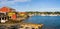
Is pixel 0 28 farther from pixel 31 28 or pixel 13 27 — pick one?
pixel 31 28

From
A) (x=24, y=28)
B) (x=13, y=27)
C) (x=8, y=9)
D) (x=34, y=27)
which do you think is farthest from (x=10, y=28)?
(x=8, y=9)

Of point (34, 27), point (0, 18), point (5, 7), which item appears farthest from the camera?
point (5, 7)

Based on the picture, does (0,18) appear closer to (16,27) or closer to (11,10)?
(16,27)

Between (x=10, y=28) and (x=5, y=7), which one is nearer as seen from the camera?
(x=10, y=28)

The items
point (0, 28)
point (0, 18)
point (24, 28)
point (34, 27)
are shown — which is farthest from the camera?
point (0, 18)

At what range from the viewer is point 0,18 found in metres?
7.66

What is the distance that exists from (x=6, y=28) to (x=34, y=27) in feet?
6.56

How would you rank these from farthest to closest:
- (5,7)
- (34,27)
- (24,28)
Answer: (5,7) → (34,27) → (24,28)

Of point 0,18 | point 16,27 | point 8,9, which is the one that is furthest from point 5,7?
point 16,27

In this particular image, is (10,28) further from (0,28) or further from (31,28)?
(31,28)

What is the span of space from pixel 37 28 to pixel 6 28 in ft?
6.73

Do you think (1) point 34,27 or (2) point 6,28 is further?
(1) point 34,27

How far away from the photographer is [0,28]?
5.03m

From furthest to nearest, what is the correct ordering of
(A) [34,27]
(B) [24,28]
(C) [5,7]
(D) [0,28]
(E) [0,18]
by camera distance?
(C) [5,7] → (E) [0,18] → (A) [34,27] → (B) [24,28] → (D) [0,28]
